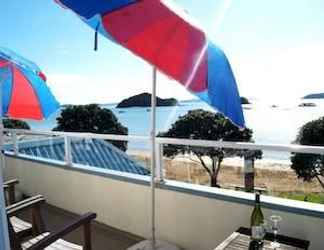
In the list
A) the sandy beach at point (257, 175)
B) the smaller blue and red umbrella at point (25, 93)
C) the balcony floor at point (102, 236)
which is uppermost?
the smaller blue and red umbrella at point (25, 93)

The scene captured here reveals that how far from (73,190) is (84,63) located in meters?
17.2

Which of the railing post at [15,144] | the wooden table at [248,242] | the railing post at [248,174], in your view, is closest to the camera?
the wooden table at [248,242]

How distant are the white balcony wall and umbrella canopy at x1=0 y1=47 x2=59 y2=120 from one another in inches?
41.6

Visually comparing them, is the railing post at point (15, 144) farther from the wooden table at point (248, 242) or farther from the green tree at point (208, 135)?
the wooden table at point (248, 242)

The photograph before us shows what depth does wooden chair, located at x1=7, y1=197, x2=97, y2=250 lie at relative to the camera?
2.15 meters

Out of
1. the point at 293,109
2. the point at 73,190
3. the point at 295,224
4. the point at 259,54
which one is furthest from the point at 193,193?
the point at 259,54

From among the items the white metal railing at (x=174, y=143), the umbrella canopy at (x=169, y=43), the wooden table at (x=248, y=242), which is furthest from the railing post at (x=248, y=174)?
the umbrella canopy at (x=169, y=43)

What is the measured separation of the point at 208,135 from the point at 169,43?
5.01 meters

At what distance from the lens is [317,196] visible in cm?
266

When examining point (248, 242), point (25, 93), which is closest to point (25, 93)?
point (25, 93)

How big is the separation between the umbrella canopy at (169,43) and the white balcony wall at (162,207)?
1.02 m

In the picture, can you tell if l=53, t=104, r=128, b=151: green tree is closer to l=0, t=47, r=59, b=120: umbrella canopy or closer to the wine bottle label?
l=0, t=47, r=59, b=120: umbrella canopy

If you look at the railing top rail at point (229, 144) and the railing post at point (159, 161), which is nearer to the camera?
the railing top rail at point (229, 144)

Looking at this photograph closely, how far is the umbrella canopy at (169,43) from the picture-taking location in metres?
1.97
